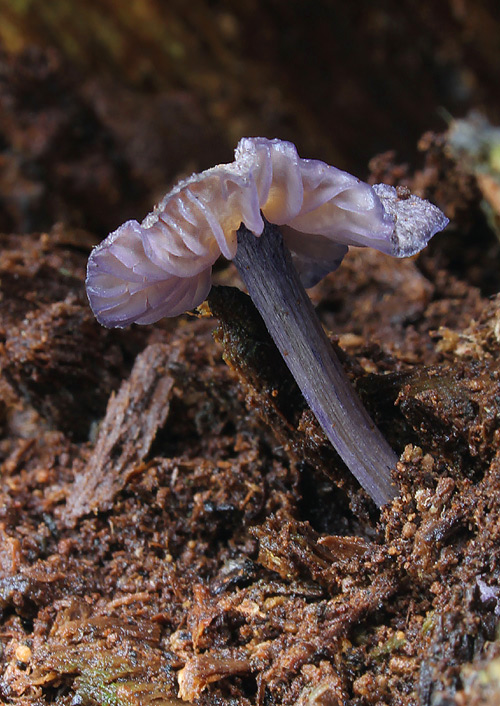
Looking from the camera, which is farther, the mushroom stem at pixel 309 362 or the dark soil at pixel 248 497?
the mushroom stem at pixel 309 362

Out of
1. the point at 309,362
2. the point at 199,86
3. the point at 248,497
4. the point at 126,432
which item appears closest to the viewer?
the point at 309,362

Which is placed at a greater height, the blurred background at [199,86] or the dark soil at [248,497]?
the blurred background at [199,86]

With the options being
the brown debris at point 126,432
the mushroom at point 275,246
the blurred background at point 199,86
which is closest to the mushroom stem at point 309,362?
the mushroom at point 275,246

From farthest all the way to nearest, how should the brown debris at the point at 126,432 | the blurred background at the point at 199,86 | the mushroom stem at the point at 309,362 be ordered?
the blurred background at the point at 199,86 → the brown debris at the point at 126,432 → the mushroom stem at the point at 309,362

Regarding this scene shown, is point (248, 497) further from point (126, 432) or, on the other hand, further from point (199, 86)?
point (199, 86)

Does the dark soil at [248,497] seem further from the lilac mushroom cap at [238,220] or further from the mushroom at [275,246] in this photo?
the lilac mushroom cap at [238,220]

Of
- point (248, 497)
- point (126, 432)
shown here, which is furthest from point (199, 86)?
point (248, 497)

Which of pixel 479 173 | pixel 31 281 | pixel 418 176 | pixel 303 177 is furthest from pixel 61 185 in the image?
pixel 303 177

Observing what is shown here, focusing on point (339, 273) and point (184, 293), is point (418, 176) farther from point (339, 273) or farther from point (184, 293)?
point (184, 293)
